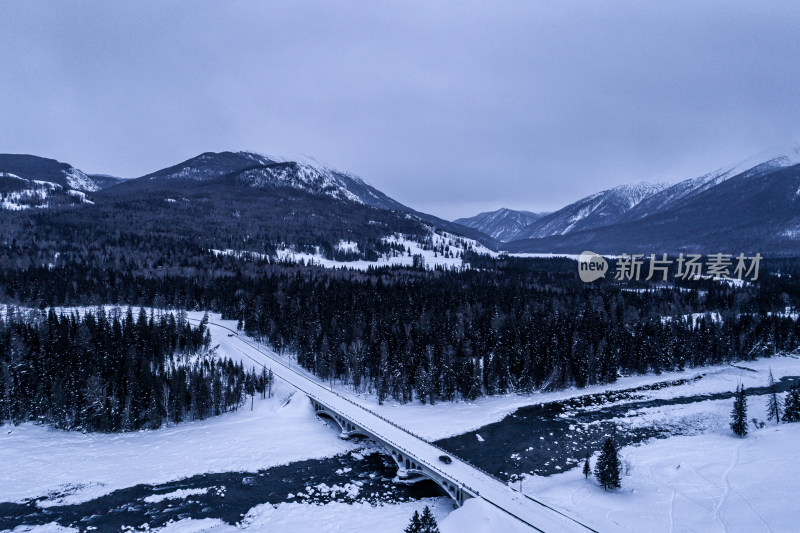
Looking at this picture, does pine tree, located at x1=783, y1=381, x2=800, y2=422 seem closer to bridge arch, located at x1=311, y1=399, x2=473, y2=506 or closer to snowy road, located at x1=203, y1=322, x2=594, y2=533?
snowy road, located at x1=203, y1=322, x2=594, y2=533

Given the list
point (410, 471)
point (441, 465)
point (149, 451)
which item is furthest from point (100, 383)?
point (441, 465)

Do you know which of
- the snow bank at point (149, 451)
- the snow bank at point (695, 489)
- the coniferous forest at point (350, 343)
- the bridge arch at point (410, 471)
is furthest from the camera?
the coniferous forest at point (350, 343)

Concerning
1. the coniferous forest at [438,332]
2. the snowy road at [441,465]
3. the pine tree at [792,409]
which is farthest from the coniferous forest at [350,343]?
the pine tree at [792,409]

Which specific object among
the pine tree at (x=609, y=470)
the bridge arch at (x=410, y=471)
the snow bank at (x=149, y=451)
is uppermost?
the pine tree at (x=609, y=470)

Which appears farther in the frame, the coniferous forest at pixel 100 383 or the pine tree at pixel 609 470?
the coniferous forest at pixel 100 383

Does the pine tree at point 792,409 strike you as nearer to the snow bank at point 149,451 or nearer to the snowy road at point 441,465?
the snowy road at point 441,465

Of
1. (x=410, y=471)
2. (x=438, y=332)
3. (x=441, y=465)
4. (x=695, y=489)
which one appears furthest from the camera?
(x=438, y=332)

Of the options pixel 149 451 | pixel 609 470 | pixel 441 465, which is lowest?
pixel 149 451

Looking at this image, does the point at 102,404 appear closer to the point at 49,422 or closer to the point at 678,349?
the point at 49,422

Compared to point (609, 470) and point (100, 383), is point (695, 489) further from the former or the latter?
point (100, 383)

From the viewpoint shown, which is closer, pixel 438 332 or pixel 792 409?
pixel 792 409
